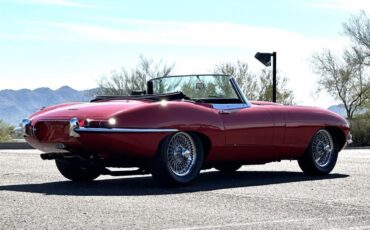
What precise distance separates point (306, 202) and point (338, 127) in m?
3.69

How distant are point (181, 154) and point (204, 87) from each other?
4.40 feet

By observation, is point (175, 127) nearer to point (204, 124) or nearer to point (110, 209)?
point (204, 124)

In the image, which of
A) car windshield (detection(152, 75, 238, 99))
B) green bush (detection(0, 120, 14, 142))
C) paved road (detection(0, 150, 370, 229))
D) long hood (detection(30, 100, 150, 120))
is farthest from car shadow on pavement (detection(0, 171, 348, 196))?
green bush (detection(0, 120, 14, 142))

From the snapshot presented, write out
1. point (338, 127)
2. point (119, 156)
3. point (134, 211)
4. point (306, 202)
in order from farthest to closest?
point (338, 127)
point (119, 156)
point (306, 202)
point (134, 211)

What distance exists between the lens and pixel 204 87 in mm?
9523

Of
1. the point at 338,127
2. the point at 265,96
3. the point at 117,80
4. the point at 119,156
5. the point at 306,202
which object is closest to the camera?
the point at 306,202

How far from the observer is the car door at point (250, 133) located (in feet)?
29.5

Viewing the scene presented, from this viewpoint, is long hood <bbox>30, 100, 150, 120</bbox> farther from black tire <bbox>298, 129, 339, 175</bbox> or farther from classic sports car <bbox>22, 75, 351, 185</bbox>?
black tire <bbox>298, 129, 339, 175</bbox>

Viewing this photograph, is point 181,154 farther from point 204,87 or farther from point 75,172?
point 75,172

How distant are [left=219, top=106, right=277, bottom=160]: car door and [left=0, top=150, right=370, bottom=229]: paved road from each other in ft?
1.15

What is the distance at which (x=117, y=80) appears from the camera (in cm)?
6575

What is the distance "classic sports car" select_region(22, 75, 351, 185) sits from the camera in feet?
26.6

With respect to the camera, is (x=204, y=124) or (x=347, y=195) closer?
(x=347, y=195)

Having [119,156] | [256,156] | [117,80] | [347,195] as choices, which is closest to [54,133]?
[119,156]
